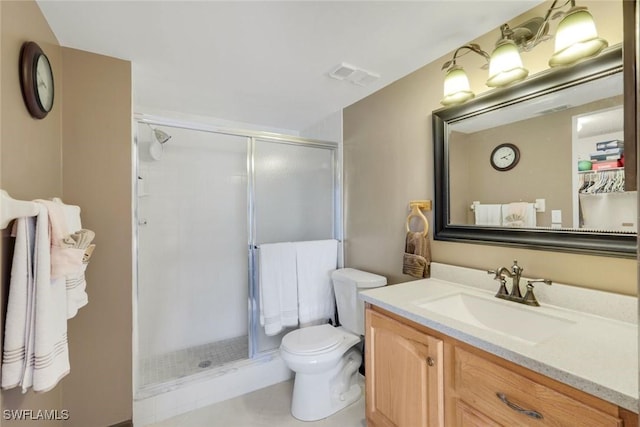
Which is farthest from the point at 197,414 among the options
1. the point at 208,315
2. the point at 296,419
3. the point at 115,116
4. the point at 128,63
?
the point at 128,63

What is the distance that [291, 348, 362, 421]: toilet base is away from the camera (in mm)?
1729

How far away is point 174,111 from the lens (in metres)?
2.49

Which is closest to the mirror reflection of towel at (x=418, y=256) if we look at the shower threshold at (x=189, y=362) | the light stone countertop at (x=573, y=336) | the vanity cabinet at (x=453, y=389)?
the light stone countertop at (x=573, y=336)

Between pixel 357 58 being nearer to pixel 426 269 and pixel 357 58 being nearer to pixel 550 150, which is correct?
pixel 550 150

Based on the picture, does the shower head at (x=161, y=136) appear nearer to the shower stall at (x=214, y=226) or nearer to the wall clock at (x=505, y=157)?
the shower stall at (x=214, y=226)

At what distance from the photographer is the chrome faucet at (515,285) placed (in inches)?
47.9

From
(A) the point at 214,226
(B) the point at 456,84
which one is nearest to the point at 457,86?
(B) the point at 456,84

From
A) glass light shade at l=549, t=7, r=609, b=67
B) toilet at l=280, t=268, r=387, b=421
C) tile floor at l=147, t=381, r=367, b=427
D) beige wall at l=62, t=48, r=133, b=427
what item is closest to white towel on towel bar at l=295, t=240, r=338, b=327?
toilet at l=280, t=268, r=387, b=421

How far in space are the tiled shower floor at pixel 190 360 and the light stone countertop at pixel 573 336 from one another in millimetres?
1500

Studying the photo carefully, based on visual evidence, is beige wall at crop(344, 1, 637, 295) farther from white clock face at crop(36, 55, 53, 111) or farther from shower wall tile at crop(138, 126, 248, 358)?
white clock face at crop(36, 55, 53, 111)

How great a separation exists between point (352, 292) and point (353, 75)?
4.93ft

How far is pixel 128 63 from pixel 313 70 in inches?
44.0

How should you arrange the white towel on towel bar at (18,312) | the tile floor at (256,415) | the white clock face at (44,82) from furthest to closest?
the tile floor at (256,415) < the white clock face at (44,82) < the white towel on towel bar at (18,312)

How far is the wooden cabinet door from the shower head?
6.76 ft
